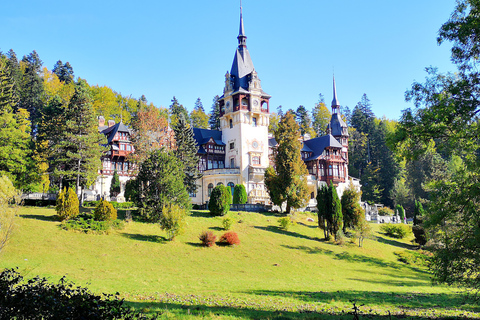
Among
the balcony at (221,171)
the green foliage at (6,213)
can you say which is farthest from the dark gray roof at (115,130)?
the green foliage at (6,213)

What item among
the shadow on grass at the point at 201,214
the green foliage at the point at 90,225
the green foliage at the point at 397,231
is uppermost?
the shadow on grass at the point at 201,214

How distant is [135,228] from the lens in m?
36.5

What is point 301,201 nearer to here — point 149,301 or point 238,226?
point 238,226

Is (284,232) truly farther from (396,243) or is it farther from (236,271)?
(236,271)

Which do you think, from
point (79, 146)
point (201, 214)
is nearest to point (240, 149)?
point (201, 214)

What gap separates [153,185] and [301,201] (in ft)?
66.4

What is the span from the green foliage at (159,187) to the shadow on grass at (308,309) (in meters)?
19.1

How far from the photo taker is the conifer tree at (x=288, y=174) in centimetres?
5012

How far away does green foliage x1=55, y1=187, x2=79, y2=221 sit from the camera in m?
34.1

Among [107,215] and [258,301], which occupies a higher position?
[107,215]

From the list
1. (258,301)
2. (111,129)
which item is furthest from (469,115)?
(111,129)

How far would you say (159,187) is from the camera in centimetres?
3778

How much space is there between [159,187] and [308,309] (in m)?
24.8

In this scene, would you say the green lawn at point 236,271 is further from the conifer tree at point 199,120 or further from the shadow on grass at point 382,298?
the conifer tree at point 199,120
